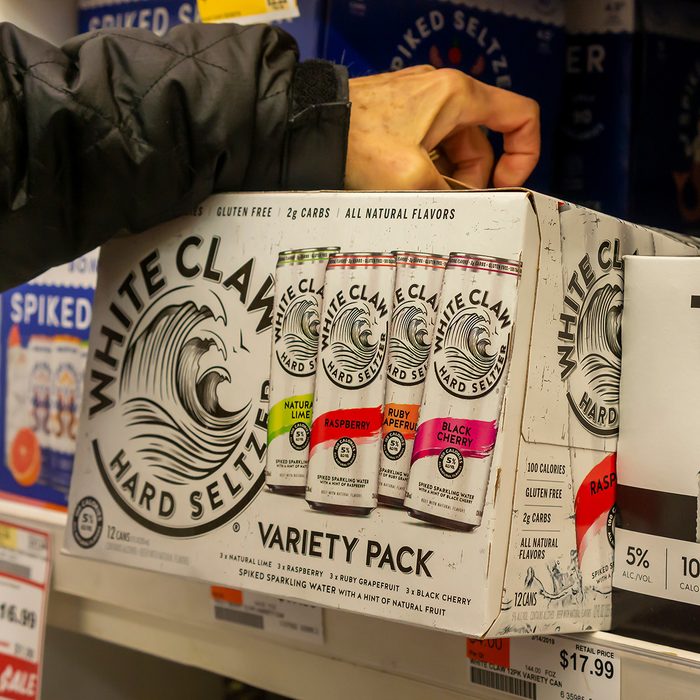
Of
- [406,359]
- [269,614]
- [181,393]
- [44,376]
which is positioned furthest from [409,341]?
[44,376]

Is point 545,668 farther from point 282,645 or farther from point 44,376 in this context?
point 44,376

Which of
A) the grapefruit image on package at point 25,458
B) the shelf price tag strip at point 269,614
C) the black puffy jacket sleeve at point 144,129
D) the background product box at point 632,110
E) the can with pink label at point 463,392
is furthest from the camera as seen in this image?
the grapefruit image on package at point 25,458

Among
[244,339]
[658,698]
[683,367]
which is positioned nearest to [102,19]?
[244,339]

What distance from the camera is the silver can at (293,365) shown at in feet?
2.26

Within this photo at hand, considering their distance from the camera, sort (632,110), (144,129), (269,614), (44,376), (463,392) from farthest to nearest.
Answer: (44,376)
(632,110)
(269,614)
(144,129)
(463,392)

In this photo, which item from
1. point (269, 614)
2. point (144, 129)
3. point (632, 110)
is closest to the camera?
point (144, 129)

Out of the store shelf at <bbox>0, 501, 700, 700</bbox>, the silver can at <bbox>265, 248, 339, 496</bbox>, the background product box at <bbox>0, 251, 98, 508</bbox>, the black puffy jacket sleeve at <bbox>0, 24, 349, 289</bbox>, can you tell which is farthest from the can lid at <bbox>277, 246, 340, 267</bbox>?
the background product box at <bbox>0, 251, 98, 508</bbox>

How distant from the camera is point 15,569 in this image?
1.08 metres

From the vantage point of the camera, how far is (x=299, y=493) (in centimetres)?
69

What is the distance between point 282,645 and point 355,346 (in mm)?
374

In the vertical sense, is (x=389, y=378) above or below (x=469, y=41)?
below

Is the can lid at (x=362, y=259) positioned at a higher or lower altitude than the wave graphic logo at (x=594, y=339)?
higher

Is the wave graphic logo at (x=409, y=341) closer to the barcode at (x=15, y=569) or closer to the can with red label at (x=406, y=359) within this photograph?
the can with red label at (x=406, y=359)

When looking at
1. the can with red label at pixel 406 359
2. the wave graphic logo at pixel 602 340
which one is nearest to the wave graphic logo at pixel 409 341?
the can with red label at pixel 406 359
